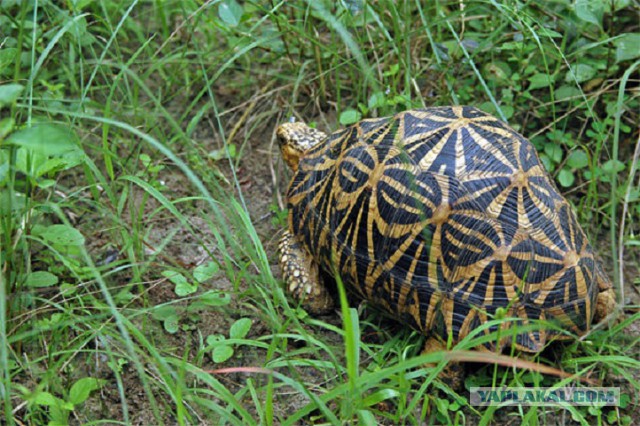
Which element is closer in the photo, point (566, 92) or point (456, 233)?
point (456, 233)

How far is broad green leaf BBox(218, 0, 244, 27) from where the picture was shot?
3264mm

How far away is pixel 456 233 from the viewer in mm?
2434

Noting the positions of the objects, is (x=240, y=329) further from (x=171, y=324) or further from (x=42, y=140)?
(x=42, y=140)

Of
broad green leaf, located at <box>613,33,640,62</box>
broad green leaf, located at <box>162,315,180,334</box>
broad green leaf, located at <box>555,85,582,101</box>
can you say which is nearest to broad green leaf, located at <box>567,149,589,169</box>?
broad green leaf, located at <box>555,85,582,101</box>

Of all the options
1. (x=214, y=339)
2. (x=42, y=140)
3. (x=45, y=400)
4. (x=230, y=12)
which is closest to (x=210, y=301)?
(x=214, y=339)

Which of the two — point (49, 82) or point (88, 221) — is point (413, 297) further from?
point (49, 82)

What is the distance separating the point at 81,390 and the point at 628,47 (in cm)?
261

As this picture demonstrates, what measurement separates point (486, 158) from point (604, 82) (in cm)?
118

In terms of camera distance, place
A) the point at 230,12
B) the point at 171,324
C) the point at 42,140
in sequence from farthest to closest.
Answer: the point at 230,12 → the point at 171,324 → the point at 42,140

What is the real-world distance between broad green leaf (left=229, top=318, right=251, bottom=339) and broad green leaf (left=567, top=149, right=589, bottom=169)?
1614 millimetres

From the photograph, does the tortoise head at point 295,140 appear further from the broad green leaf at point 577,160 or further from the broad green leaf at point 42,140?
the broad green leaf at point 42,140

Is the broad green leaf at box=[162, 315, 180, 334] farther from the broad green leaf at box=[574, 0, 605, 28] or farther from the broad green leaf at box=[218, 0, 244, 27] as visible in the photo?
the broad green leaf at box=[574, 0, 605, 28]

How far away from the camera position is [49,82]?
3.56 meters

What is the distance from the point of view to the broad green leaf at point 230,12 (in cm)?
326
